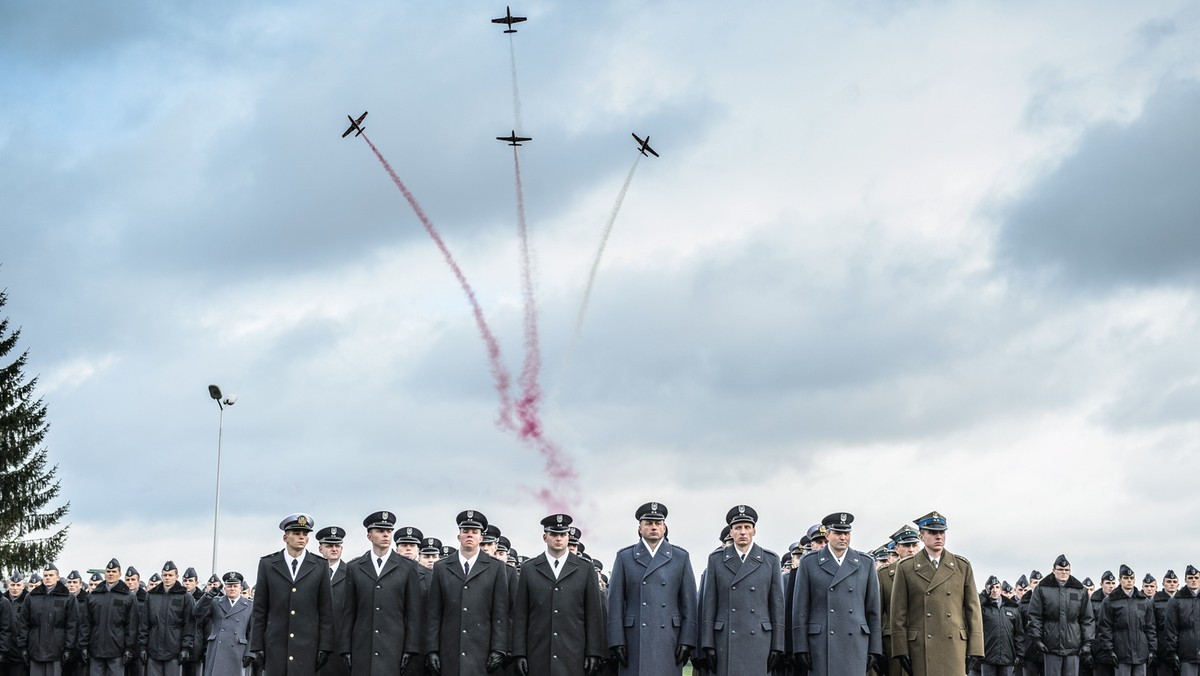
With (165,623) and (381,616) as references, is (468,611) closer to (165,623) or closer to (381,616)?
(381,616)

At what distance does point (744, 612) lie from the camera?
18.0m

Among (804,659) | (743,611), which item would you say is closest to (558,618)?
(743,611)

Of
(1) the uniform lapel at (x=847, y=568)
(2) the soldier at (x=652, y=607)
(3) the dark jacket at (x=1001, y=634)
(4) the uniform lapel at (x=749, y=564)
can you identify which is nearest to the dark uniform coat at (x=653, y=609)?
(2) the soldier at (x=652, y=607)

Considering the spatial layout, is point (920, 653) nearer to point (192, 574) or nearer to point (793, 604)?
point (793, 604)

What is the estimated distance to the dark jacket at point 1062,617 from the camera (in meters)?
28.6

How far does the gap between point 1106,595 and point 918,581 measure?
1455 centimetres

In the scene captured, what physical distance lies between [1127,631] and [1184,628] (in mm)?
1469

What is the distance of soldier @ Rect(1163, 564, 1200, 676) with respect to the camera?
30844mm

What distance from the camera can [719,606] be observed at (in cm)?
1819

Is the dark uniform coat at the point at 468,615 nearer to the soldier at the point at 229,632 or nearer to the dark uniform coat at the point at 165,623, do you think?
the soldier at the point at 229,632

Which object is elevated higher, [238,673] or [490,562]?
[490,562]

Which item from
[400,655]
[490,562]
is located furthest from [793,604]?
[400,655]

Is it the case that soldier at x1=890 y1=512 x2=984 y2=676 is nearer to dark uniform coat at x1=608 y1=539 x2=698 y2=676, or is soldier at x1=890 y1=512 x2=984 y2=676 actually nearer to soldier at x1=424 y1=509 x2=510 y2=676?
dark uniform coat at x1=608 y1=539 x2=698 y2=676

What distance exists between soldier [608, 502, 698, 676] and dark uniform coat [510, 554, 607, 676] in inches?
10.4
